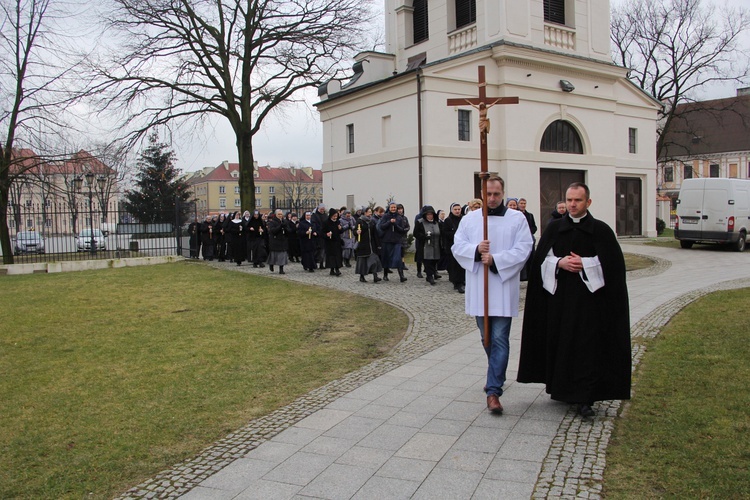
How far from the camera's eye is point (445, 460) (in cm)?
468

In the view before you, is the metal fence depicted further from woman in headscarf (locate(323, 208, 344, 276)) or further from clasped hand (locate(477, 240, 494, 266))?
clasped hand (locate(477, 240, 494, 266))

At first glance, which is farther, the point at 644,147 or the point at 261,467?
the point at 644,147

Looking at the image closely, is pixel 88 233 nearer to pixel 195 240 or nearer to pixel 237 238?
pixel 195 240

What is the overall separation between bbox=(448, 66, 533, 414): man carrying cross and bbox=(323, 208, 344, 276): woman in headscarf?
1167cm

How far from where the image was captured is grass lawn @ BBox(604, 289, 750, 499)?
418 centimetres

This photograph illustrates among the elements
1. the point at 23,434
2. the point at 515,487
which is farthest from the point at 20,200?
the point at 515,487

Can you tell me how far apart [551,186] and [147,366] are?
79.0 ft

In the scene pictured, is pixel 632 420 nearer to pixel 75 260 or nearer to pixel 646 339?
pixel 646 339

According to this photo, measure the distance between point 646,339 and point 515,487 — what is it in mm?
5190

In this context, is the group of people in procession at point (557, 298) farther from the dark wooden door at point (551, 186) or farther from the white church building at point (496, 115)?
the dark wooden door at point (551, 186)

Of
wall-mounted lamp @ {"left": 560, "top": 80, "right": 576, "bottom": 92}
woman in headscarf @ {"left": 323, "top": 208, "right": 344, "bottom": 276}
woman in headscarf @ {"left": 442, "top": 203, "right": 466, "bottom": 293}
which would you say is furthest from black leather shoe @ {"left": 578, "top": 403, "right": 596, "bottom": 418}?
wall-mounted lamp @ {"left": 560, "top": 80, "right": 576, "bottom": 92}

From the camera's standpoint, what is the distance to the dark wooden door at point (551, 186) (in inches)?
1124

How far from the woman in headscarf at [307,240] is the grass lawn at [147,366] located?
379cm

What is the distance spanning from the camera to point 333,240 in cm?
1758
